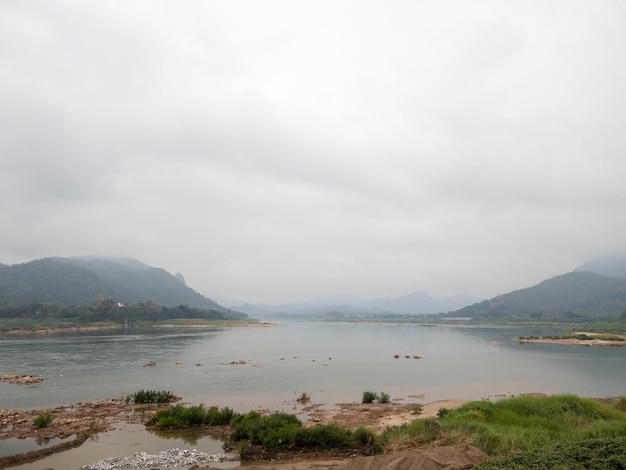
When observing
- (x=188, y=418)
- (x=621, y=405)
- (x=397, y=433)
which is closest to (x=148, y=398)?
(x=188, y=418)

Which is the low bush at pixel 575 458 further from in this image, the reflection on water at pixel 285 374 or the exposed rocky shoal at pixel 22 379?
the exposed rocky shoal at pixel 22 379

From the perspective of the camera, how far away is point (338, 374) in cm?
4428

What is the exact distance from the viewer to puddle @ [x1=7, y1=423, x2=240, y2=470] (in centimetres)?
1562

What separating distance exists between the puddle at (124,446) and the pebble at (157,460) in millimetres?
517

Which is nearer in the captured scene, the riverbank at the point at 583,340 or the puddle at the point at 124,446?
the puddle at the point at 124,446

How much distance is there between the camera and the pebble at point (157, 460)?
14.9 meters

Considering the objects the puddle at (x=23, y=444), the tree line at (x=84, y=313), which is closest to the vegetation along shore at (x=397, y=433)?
the puddle at (x=23, y=444)

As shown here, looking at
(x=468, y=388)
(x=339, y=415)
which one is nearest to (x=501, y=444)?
(x=339, y=415)

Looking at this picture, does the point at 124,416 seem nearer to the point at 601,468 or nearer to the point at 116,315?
the point at 601,468

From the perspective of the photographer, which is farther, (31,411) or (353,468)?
(31,411)

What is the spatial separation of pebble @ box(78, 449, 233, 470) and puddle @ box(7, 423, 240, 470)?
1.70 feet

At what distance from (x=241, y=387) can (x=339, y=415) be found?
13316 mm

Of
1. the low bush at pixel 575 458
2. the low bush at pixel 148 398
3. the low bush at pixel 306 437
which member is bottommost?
the low bush at pixel 148 398

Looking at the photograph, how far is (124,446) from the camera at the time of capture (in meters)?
17.8
